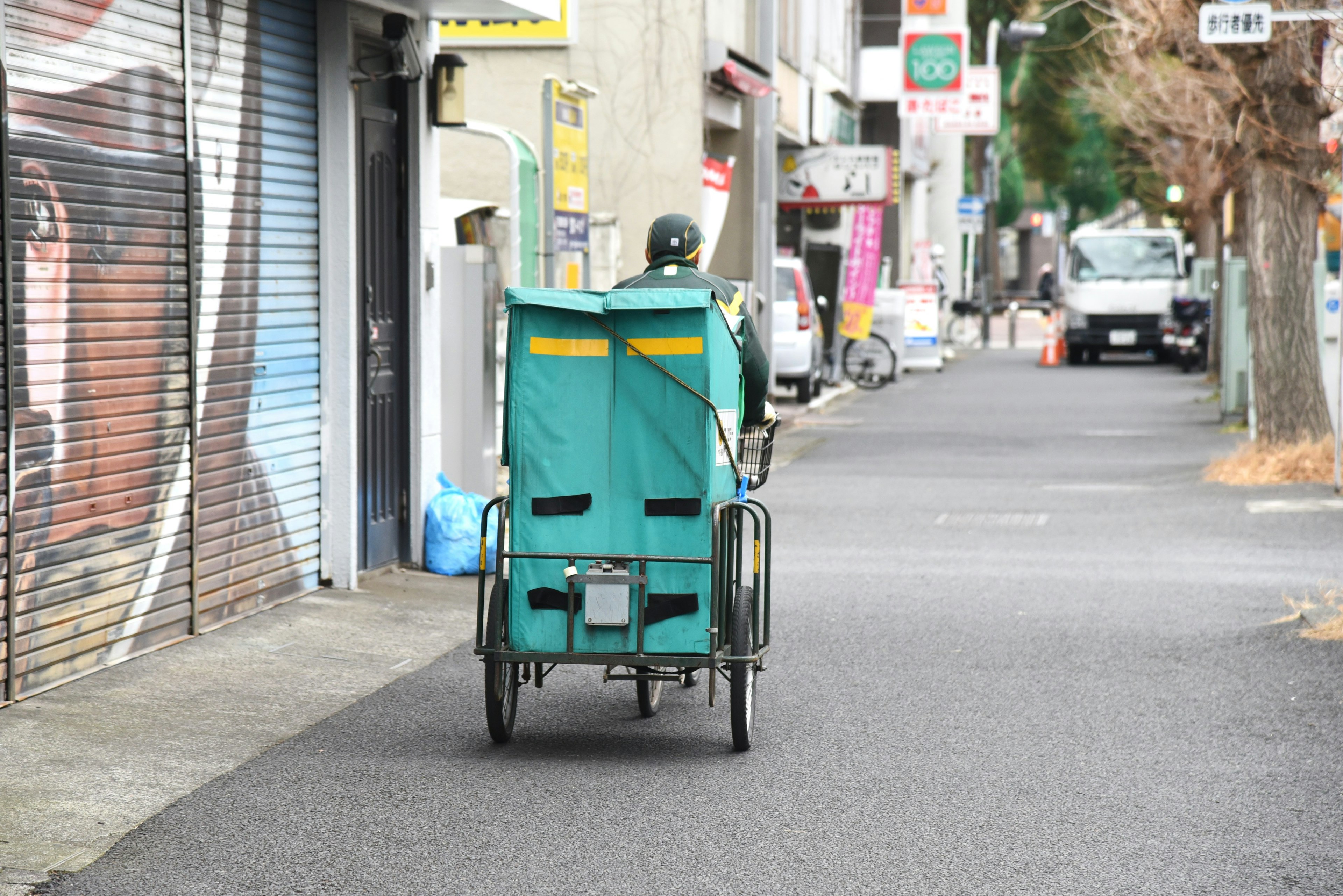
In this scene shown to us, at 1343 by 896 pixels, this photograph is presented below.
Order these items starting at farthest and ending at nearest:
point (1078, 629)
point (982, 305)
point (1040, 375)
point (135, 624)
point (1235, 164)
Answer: point (982, 305), point (1040, 375), point (1235, 164), point (1078, 629), point (135, 624)

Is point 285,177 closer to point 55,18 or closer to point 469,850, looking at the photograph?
point 55,18

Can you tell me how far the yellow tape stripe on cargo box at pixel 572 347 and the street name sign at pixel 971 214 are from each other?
3989 cm

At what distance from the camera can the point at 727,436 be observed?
20.0 feet

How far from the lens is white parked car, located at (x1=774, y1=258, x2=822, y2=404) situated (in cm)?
2311

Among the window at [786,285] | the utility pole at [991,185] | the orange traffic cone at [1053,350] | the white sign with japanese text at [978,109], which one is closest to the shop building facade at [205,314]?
the window at [786,285]

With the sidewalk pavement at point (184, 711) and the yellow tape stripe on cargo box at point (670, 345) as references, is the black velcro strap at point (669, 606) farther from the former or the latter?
the sidewalk pavement at point (184, 711)

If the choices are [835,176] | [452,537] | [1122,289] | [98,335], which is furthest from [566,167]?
[1122,289]

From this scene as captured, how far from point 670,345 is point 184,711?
2.34 m

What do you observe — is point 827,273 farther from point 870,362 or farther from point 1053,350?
point 1053,350

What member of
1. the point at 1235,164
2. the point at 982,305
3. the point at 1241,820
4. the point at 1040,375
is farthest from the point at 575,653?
the point at 982,305

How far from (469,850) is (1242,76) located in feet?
41.2

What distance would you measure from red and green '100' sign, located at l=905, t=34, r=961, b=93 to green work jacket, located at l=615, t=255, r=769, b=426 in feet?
71.3

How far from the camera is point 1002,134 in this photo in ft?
214

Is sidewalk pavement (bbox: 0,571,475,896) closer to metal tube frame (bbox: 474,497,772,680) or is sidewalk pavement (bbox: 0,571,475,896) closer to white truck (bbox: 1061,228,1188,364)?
metal tube frame (bbox: 474,497,772,680)
